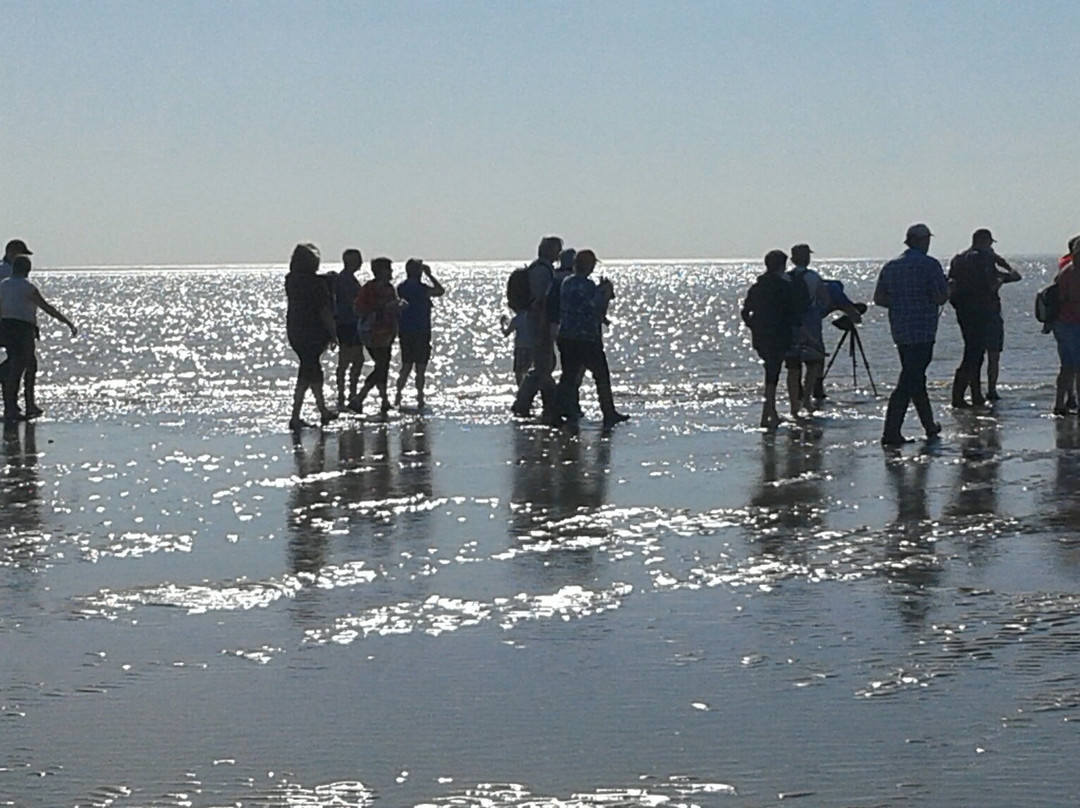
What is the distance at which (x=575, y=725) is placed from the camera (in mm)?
5707

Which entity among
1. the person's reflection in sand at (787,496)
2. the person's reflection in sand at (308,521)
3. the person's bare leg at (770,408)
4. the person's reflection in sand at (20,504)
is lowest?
the person's reflection in sand at (20,504)

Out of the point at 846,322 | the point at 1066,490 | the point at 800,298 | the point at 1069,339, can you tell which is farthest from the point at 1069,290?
the point at 1066,490

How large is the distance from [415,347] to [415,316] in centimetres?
34

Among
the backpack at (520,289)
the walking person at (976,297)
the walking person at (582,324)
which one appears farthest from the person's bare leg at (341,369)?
the walking person at (976,297)

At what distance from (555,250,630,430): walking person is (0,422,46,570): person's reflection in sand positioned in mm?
4488

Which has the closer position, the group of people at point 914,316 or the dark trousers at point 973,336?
the group of people at point 914,316

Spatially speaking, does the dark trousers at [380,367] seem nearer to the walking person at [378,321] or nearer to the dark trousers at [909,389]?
the walking person at [378,321]

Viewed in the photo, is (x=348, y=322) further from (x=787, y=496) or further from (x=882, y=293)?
(x=787, y=496)

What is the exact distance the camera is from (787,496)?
11.1m

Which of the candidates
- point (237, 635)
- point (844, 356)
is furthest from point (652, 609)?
point (844, 356)

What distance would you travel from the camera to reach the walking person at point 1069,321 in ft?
52.0

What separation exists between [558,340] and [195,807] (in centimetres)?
1193

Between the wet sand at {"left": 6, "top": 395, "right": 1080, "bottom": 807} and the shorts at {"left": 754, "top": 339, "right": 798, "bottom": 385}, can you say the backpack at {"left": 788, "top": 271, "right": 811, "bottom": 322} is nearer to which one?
the shorts at {"left": 754, "top": 339, "right": 798, "bottom": 385}

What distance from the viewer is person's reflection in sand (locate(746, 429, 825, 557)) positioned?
939cm
